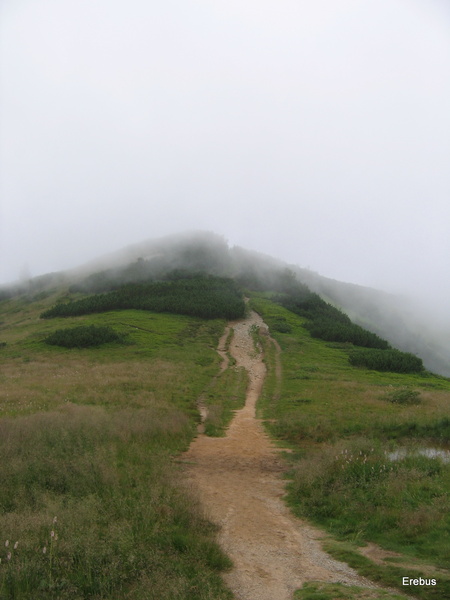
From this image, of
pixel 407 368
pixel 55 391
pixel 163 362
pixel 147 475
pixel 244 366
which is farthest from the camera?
pixel 407 368

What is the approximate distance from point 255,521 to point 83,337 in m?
47.0

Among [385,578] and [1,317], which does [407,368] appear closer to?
[385,578]

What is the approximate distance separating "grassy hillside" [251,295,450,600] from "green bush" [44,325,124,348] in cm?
3106

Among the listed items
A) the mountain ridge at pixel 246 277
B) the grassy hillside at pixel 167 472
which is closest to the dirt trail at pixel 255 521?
the grassy hillside at pixel 167 472

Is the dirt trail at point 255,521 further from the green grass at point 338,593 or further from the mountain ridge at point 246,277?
the mountain ridge at point 246,277

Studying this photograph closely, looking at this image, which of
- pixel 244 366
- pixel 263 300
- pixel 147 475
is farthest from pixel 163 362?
pixel 263 300

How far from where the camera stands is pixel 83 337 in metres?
53.2

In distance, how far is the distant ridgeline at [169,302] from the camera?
77812 mm

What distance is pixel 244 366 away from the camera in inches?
1768

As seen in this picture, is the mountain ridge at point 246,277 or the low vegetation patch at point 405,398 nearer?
the low vegetation patch at point 405,398

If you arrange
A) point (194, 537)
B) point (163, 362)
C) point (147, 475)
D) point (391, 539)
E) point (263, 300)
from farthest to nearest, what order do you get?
point (263, 300)
point (163, 362)
point (147, 475)
point (391, 539)
point (194, 537)

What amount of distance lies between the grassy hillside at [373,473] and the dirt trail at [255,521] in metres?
0.64

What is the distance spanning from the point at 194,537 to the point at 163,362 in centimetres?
3419

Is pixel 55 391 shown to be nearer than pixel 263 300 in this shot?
Yes
